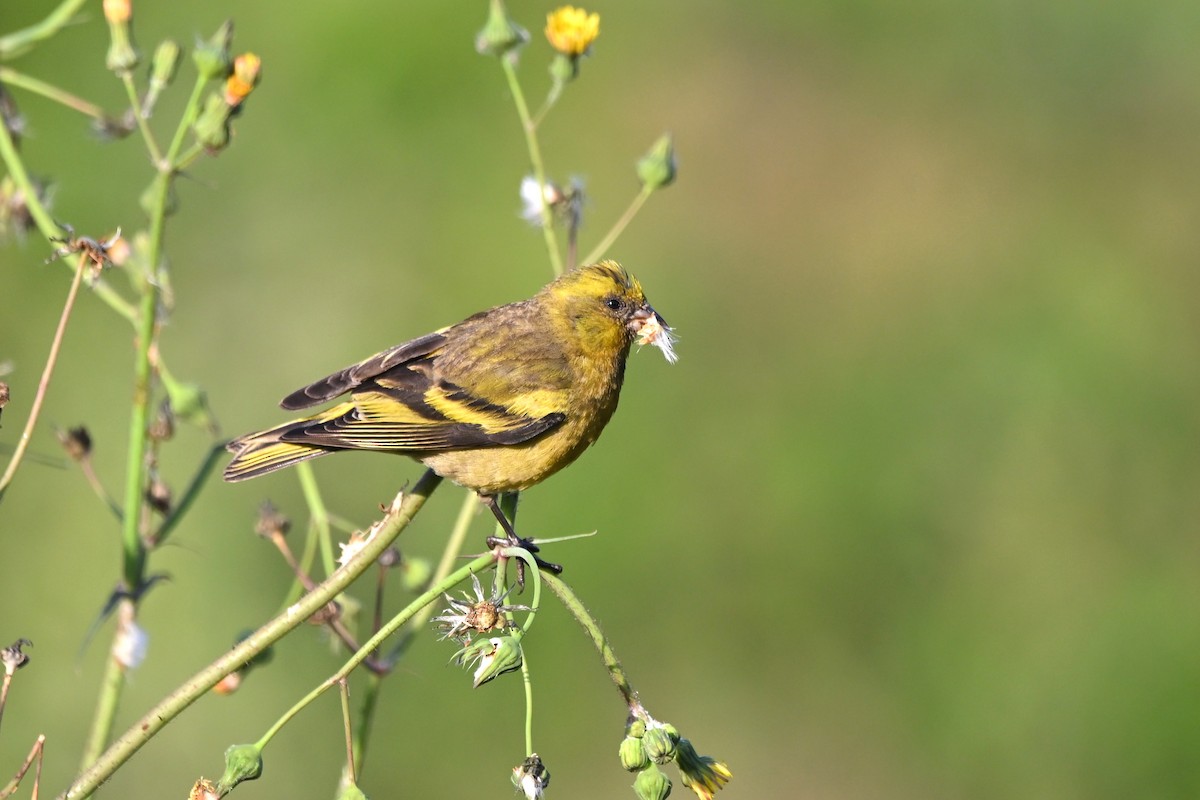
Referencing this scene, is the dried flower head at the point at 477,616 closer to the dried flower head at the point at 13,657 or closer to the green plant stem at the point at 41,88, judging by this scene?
the dried flower head at the point at 13,657

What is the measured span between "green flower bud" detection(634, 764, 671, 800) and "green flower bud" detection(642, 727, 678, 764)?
0.11 feet

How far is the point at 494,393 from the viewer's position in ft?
14.9

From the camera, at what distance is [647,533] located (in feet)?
23.8

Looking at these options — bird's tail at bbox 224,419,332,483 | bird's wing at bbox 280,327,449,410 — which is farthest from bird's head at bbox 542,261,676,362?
bird's tail at bbox 224,419,332,483

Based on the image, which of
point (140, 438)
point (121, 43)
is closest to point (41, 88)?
point (121, 43)

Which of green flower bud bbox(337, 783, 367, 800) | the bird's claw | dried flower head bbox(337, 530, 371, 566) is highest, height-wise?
the bird's claw

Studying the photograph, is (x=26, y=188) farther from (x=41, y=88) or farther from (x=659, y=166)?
(x=659, y=166)

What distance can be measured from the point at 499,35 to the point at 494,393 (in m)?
1.13

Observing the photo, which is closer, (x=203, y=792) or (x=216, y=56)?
(x=203, y=792)

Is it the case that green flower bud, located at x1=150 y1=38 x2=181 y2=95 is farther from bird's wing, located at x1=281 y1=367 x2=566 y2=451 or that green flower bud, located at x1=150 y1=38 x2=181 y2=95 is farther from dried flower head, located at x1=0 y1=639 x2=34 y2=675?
dried flower head, located at x1=0 y1=639 x2=34 y2=675

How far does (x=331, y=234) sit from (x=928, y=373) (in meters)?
3.53

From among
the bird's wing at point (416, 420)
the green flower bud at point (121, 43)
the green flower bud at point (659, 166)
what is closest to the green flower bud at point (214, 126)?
the green flower bud at point (121, 43)

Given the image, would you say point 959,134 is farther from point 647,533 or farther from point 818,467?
point 647,533

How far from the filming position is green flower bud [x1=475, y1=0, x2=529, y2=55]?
4.00 meters
